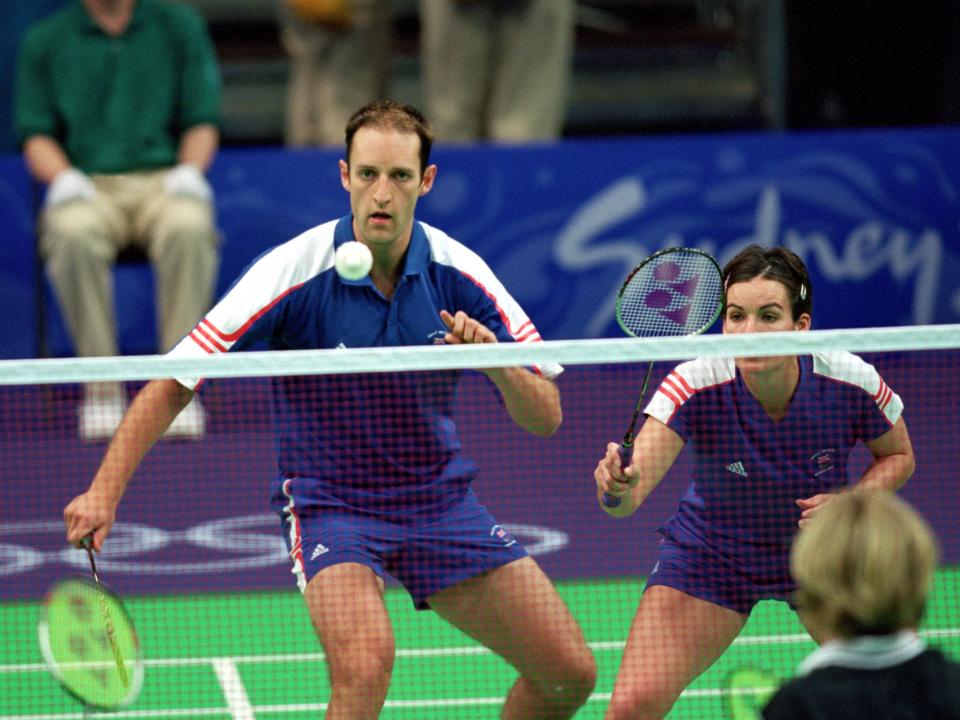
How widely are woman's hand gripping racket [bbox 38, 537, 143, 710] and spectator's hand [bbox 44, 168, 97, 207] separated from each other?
365 centimetres

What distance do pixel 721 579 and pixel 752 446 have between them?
38cm

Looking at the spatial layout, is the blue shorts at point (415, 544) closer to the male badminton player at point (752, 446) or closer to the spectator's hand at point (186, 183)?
the male badminton player at point (752, 446)

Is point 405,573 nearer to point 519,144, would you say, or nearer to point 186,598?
point 186,598

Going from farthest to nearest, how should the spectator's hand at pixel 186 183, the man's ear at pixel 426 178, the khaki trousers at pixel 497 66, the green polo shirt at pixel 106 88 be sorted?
the khaki trousers at pixel 497 66 → the green polo shirt at pixel 106 88 → the spectator's hand at pixel 186 183 → the man's ear at pixel 426 178

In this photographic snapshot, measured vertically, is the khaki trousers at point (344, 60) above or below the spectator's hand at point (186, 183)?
above

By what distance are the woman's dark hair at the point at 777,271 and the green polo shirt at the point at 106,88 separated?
453 centimetres

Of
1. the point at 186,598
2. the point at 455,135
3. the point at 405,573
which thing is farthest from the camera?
the point at 455,135

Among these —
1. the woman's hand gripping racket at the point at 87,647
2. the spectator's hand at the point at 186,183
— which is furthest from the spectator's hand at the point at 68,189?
the woman's hand gripping racket at the point at 87,647

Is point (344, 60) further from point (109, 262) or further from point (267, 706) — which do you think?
point (267, 706)

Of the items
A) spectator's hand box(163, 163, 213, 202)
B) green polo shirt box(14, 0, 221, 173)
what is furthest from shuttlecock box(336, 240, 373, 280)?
green polo shirt box(14, 0, 221, 173)

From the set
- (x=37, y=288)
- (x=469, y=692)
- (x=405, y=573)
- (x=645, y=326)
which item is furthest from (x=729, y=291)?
(x=37, y=288)

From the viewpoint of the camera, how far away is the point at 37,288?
8.49 meters

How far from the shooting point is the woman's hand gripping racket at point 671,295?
438cm

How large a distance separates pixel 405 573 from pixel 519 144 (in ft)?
15.6
